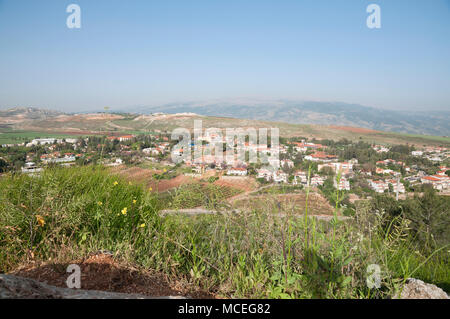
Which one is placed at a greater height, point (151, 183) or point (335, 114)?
point (335, 114)

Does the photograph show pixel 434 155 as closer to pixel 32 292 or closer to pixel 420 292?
pixel 420 292

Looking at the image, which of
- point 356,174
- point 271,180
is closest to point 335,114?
point 356,174

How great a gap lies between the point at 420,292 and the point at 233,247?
4.34ft

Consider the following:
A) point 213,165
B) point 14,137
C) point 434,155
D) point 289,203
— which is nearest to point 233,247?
point 289,203

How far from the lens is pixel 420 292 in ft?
4.76

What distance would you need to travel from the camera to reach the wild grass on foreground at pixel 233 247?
1.60 meters

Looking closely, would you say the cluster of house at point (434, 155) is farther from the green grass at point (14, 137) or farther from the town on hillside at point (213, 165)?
the green grass at point (14, 137)

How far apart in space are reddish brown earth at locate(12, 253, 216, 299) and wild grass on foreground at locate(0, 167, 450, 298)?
8cm

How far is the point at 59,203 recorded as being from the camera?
97.6 inches
